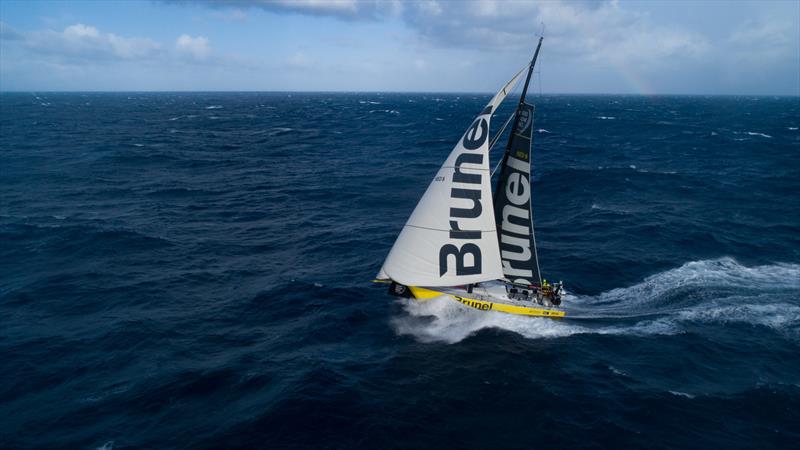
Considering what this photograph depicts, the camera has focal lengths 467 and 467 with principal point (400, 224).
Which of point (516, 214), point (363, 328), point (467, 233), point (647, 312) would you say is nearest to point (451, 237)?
point (467, 233)

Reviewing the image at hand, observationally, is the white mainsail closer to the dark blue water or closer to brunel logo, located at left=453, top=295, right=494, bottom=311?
brunel logo, located at left=453, top=295, right=494, bottom=311

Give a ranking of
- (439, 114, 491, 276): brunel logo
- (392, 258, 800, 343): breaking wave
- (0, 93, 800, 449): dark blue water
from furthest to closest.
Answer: (392, 258, 800, 343): breaking wave
(439, 114, 491, 276): brunel logo
(0, 93, 800, 449): dark blue water

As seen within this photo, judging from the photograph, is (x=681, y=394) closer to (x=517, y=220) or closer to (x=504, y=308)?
(x=504, y=308)

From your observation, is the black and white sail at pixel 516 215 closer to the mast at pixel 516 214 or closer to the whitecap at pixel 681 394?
the mast at pixel 516 214

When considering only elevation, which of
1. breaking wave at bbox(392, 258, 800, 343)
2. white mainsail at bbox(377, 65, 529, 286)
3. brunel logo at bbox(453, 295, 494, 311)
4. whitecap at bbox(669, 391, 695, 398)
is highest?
white mainsail at bbox(377, 65, 529, 286)

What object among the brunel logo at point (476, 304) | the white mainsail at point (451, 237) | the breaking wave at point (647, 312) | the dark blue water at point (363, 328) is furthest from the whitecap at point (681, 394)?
the white mainsail at point (451, 237)

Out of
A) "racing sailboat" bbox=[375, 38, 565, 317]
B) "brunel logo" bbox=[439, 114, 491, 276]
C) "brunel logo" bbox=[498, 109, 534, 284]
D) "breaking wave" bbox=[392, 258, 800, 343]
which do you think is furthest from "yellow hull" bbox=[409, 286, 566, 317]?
"brunel logo" bbox=[498, 109, 534, 284]

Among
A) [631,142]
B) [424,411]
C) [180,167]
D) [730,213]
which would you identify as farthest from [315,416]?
[631,142]
